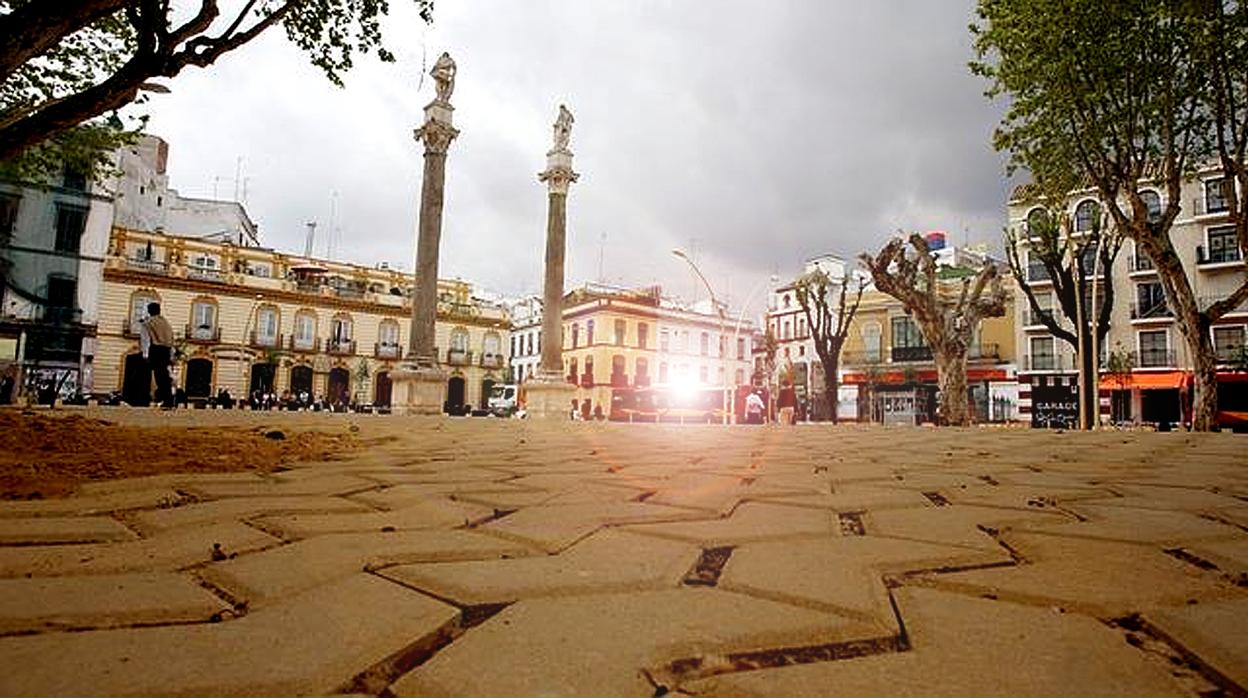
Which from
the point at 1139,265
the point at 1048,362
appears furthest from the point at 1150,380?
the point at 1139,265

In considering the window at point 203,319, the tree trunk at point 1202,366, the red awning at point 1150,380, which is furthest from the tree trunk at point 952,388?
the window at point 203,319

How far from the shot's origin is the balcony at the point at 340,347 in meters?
37.6

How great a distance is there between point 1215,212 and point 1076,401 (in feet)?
29.9

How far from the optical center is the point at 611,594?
1138mm

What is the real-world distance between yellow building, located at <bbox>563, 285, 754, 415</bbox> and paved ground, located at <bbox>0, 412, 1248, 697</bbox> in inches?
1574

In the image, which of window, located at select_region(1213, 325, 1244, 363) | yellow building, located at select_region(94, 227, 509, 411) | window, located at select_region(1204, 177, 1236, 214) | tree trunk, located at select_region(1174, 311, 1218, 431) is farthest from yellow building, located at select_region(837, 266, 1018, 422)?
yellow building, located at select_region(94, 227, 509, 411)

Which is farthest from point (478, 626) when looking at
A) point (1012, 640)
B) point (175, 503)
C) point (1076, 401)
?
point (1076, 401)

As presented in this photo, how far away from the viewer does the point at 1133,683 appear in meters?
0.79

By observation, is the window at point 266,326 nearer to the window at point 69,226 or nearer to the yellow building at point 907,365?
the window at point 69,226

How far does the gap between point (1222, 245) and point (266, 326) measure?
44.5 m

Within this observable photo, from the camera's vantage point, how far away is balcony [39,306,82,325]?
93.1ft

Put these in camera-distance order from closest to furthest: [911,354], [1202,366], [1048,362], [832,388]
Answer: [1202,366]
[832,388]
[1048,362]
[911,354]

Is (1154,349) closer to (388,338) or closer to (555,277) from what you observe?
(555,277)

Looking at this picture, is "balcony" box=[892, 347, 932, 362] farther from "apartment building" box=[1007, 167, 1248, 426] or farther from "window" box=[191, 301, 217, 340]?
"window" box=[191, 301, 217, 340]
